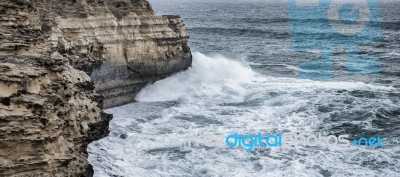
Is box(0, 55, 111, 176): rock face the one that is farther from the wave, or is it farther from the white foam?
the wave

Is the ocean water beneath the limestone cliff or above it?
beneath

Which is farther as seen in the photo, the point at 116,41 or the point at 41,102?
the point at 116,41

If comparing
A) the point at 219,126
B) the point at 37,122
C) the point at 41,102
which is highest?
the point at 41,102

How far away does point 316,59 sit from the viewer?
36656 millimetres

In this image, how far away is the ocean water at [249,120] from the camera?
14.2 m

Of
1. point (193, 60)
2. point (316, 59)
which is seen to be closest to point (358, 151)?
point (193, 60)

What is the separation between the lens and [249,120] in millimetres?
18938

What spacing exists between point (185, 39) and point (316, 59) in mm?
14957

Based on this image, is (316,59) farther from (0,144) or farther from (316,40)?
(0,144)

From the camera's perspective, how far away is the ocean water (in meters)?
14.2
